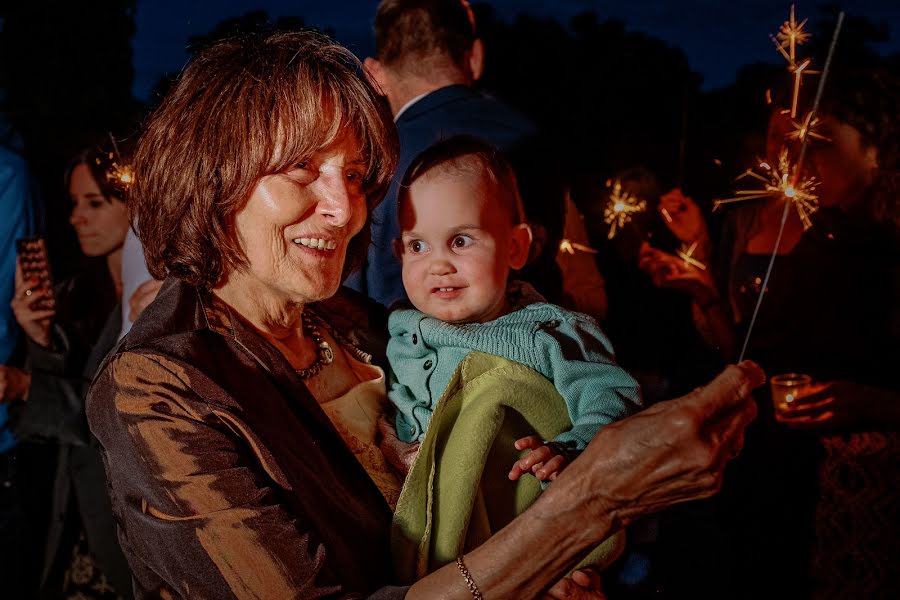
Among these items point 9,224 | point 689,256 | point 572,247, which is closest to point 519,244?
point 572,247

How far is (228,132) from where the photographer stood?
1.92 meters

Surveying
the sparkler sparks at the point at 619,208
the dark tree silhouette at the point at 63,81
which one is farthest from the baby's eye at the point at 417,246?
the sparkler sparks at the point at 619,208

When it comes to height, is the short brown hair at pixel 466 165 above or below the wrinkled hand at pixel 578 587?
above

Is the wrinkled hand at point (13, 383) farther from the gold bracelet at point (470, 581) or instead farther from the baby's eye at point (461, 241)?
the gold bracelet at point (470, 581)

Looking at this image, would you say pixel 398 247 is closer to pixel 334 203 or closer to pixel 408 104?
pixel 334 203

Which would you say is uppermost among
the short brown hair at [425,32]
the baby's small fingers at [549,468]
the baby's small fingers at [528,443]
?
the short brown hair at [425,32]

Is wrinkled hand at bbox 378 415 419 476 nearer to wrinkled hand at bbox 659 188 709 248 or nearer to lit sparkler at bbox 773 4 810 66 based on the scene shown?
lit sparkler at bbox 773 4 810 66

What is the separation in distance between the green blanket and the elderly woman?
0.12 m

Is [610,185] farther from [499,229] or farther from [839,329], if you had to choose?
[499,229]

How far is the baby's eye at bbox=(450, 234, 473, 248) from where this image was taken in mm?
2416

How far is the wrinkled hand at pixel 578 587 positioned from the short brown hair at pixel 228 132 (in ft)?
4.00

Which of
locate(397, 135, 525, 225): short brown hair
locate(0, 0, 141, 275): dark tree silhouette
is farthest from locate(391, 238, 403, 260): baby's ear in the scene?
locate(0, 0, 141, 275): dark tree silhouette

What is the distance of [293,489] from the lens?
1737mm

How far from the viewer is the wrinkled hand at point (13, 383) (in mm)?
3527
